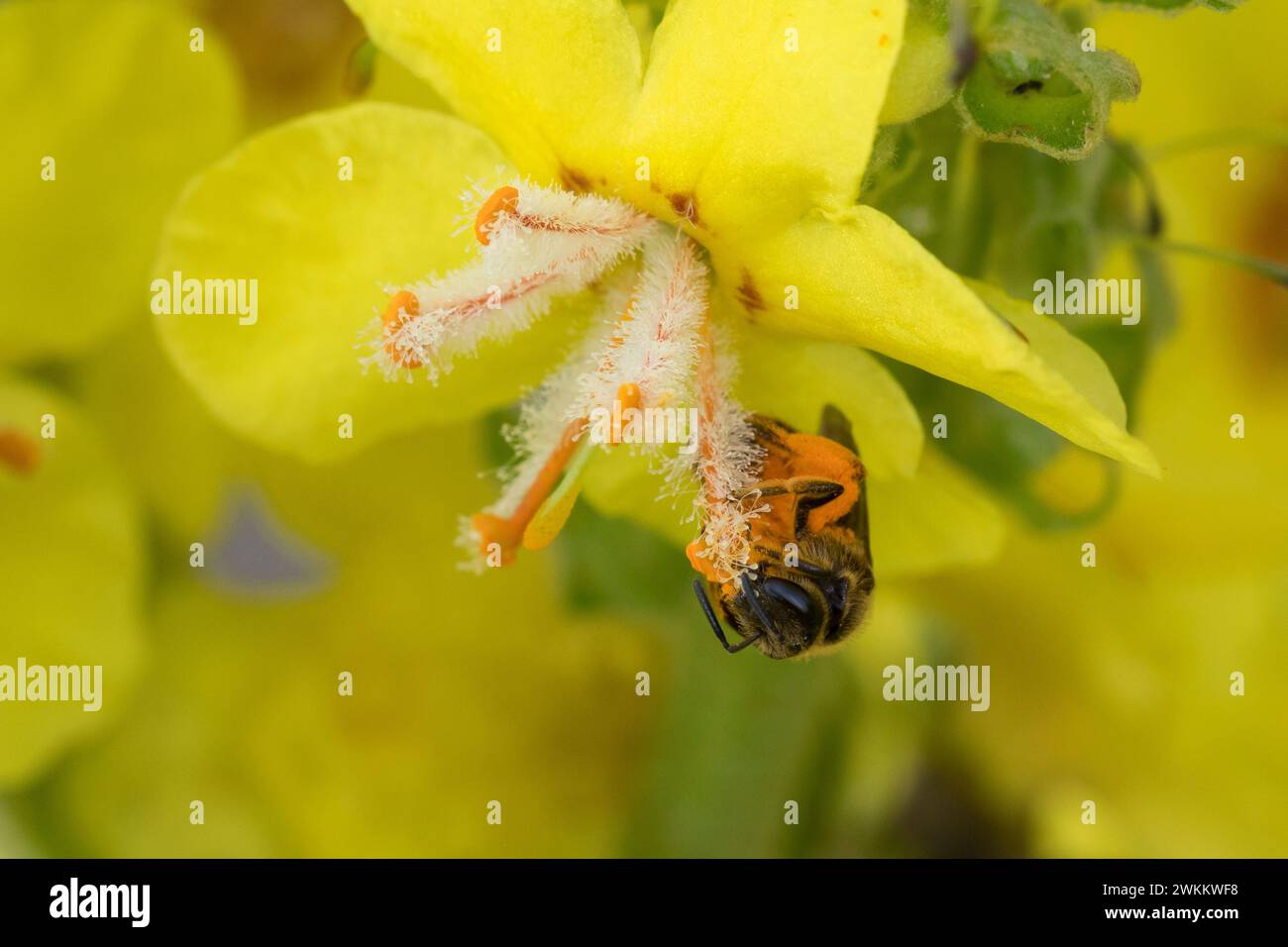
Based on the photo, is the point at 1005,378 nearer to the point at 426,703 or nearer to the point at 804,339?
the point at 804,339

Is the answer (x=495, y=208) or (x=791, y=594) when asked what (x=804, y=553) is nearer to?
(x=791, y=594)

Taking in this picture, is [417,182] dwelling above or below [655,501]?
above

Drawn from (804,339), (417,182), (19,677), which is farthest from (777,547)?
(19,677)

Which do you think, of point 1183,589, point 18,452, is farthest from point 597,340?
point 1183,589

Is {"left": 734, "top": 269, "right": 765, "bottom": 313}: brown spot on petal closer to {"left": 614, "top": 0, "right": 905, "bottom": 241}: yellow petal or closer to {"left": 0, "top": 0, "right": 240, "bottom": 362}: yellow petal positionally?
{"left": 614, "top": 0, "right": 905, "bottom": 241}: yellow petal

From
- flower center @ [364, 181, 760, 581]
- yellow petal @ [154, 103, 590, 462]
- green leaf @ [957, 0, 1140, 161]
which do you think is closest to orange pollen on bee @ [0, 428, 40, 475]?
yellow petal @ [154, 103, 590, 462]

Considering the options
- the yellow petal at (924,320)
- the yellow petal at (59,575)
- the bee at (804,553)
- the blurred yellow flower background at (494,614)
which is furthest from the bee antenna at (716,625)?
the yellow petal at (59,575)
